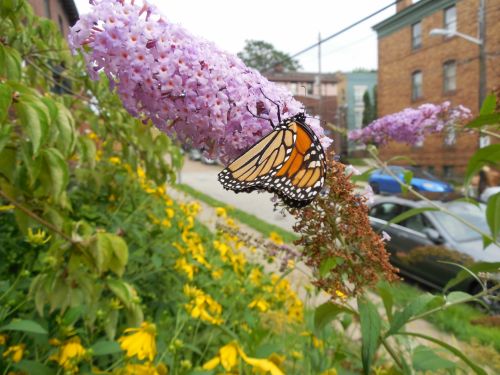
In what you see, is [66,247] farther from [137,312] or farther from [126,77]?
[126,77]

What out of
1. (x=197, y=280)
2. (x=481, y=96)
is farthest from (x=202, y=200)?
(x=197, y=280)

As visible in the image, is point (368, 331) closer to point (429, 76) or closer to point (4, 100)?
point (4, 100)

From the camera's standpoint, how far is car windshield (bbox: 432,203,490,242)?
5.20 meters

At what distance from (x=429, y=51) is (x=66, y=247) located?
2289 centimetres

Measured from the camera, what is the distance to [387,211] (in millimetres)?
6758

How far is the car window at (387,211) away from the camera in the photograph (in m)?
6.53

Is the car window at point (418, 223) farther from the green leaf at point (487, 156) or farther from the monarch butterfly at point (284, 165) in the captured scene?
the monarch butterfly at point (284, 165)

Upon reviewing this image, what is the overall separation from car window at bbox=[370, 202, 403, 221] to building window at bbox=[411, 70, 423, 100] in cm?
1659

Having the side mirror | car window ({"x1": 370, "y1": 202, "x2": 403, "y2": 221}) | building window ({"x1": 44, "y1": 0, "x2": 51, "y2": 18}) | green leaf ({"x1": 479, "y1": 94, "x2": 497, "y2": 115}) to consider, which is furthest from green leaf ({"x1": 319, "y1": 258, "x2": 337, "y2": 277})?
Answer: building window ({"x1": 44, "y1": 0, "x2": 51, "y2": 18})

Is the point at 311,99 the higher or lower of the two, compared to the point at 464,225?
higher

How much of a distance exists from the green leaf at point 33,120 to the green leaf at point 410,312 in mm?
983

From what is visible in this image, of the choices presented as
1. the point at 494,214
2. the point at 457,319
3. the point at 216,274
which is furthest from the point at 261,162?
the point at 457,319

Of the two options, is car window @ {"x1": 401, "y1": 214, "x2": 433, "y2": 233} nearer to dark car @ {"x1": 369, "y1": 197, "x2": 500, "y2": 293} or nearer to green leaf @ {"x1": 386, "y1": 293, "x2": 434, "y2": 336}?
dark car @ {"x1": 369, "y1": 197, "x2": 500, "y2": 293}

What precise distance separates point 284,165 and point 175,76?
1.24ft
